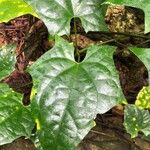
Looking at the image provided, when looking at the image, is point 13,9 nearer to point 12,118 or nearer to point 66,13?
point 66,13

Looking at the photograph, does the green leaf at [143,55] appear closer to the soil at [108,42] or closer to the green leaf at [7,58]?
the soil at [108,42]

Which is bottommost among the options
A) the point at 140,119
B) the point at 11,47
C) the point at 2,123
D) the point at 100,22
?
the point at 140,119

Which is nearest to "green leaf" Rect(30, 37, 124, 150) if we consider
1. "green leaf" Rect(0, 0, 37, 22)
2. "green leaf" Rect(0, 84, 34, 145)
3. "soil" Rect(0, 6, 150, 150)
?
"green leaf" Rect(0, 84, 34, 145)

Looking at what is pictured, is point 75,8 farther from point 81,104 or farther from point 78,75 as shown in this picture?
point 81,104

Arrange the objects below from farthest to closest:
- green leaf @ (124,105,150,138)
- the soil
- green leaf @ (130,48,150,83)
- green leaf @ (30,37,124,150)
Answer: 1. the soil
2. green leaf @ (124,105,150,138)
3. green leaf @ (130,48,150,83)
4. green leaf @ (30,37,124,150)

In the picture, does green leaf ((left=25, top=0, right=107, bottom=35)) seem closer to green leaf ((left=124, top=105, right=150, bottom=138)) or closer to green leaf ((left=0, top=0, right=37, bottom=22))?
green leaf ((left=0, top=0, right=37, bottom=22))

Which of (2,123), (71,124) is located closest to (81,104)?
(71,124)

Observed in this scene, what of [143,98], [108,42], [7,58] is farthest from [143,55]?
[7,58]
